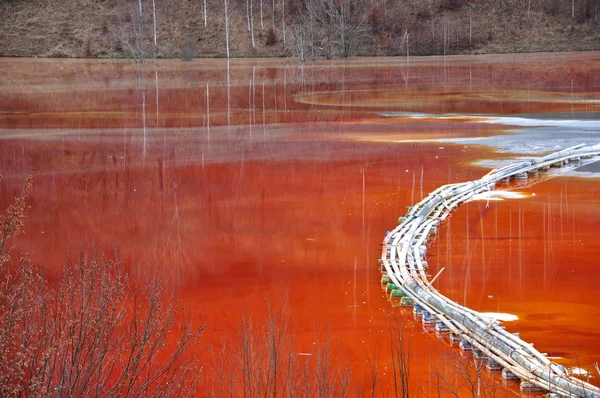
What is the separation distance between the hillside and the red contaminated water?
100.0 ft

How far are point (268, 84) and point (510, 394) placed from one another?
35.1 metres

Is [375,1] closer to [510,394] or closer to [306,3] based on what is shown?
[306,3]

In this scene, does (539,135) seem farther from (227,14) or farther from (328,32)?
(227,14)

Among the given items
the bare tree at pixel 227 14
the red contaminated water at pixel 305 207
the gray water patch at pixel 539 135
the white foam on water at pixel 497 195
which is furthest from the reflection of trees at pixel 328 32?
the white foam on water at pixel 497 195

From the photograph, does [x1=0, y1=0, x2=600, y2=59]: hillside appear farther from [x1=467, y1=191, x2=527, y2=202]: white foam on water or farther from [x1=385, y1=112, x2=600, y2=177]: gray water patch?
[x1=467, y1=191, x2=527, y2=202]: white foam on water

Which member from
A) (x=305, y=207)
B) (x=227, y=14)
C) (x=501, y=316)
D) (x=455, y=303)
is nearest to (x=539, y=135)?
(x=305, y=207)

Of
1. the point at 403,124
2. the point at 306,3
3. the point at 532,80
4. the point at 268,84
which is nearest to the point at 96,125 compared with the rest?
the point at 403,124

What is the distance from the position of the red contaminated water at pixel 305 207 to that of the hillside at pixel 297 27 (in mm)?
30479

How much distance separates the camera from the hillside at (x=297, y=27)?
6544 cm

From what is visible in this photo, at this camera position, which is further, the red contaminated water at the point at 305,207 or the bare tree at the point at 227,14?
the bare tree at the point at 227,14

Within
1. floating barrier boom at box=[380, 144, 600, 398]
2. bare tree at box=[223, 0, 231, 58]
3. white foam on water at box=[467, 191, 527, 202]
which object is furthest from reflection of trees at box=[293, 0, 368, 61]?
floating barrier boom at box=[380, 144, 600, 398]

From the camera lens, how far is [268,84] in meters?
42.7

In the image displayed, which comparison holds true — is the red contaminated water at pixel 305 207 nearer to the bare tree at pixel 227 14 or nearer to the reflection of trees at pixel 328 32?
the reflection of trees at pixel 328 32

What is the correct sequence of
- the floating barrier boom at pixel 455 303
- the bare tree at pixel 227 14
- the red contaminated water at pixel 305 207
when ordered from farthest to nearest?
the bare tree at pixel 227 14 → the red contaminated water at pixel 305 207 → the floating barrier boom at pixel 455 303
